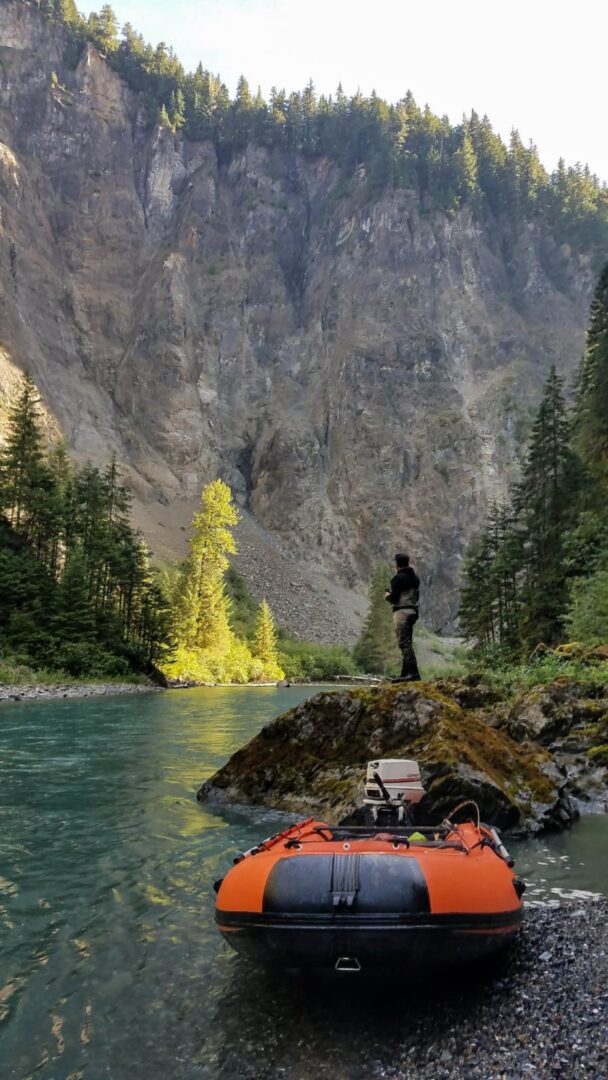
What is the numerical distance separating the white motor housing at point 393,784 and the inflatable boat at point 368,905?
1.90m

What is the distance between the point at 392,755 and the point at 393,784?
2716 millimetres

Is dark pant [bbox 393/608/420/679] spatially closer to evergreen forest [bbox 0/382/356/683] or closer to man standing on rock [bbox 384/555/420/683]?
man standing on rock [bbox 384/555/420/683]

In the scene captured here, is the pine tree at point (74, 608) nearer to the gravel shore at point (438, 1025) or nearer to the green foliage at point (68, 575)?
the green foliage at point (68, 575)

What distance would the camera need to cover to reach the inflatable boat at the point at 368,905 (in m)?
4.82

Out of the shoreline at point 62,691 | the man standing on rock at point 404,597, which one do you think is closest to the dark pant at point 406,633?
the man standing on rock at point 404,597

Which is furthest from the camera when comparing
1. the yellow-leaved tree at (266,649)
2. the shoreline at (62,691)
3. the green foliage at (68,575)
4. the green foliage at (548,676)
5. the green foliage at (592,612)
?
the yellow-leaved tree at (266,649)

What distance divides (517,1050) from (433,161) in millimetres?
160456

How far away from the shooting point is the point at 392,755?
10.4 m

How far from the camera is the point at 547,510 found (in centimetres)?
Answer: 3114

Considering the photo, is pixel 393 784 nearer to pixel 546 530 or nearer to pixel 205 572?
pixel 546 530

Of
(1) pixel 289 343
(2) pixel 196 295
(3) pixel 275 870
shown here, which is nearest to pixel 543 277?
(1) pixel 289 343

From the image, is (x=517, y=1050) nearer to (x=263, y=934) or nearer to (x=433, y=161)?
(x=263, y=934)

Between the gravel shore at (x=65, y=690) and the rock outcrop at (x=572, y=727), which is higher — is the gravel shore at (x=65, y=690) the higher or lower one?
the lower one

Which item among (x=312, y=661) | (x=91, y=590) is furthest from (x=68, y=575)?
(x=312, y=661)
